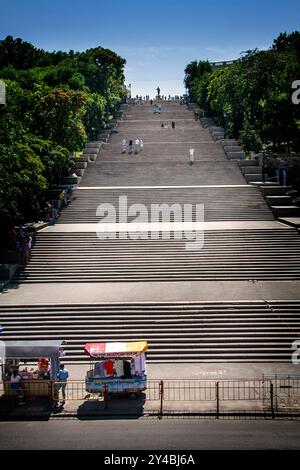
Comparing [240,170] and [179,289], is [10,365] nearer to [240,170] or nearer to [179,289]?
[179,289]

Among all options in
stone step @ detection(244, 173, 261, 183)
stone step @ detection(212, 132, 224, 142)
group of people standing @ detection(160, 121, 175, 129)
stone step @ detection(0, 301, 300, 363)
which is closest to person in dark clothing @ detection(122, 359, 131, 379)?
stone step @ detection(0, 301, 300, 363)

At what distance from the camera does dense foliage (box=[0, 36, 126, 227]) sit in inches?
1147

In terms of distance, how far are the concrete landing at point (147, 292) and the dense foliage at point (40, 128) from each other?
462cm

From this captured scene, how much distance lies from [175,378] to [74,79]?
40.6 metres

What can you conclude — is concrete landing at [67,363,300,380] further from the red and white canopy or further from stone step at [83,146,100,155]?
stone step at [83,146,100,155]

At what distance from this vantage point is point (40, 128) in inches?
1586

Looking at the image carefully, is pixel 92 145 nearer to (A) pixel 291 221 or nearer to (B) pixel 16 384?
(A) pixel 291 221

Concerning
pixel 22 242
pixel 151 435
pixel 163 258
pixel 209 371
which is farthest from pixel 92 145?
pixel 151 435

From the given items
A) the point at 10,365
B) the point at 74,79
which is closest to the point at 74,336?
the point at 10,365

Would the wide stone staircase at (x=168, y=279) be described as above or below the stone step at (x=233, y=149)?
below

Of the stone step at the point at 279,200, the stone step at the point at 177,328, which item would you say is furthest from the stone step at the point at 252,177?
the stone step at the point at 177,328

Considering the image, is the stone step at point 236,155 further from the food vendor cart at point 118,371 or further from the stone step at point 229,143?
the food vendor cart at point 118,371

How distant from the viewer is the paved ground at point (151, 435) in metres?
14.8

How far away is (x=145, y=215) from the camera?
37.4 metres
